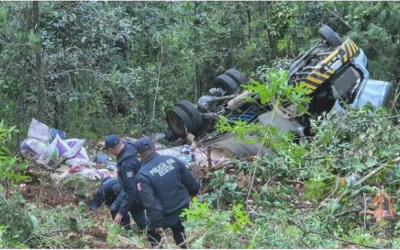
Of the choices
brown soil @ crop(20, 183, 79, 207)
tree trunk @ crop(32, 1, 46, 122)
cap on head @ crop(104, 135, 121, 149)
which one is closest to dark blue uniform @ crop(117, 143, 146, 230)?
cap on head @ crop(104, 135, 121, 149)

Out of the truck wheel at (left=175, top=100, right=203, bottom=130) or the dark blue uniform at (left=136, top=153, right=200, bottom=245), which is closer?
the dark blue uniform at (left=136, top=153, right=200, bottom=245)

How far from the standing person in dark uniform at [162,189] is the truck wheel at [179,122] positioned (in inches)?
193

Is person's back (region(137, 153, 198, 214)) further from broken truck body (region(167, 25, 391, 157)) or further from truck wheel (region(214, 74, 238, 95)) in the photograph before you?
truck wheel (region(214, 74, 238, 95))

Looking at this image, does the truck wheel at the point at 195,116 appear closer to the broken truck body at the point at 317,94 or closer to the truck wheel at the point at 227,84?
the broken truck body at the point at 317,94

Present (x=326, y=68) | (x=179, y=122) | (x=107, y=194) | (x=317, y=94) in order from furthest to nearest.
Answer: (x=179, y=122)
(x=317, y=94)
(x=326, y=68)
(x=107, y=194)

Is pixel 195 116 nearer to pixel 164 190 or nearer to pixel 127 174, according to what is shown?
pixel 127 174

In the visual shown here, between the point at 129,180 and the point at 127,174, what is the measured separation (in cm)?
6

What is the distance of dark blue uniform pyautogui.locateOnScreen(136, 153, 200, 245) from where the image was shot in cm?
573

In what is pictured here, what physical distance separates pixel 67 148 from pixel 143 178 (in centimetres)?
391

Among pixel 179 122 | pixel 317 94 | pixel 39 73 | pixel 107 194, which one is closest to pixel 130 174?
pixel 107 194

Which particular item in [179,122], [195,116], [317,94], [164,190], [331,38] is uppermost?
[331,38]

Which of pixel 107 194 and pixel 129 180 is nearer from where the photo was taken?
pixel 129 180

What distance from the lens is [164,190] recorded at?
580 centimetres

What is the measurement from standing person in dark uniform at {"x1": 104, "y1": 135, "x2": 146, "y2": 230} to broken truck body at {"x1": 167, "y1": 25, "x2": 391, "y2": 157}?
3014mm
